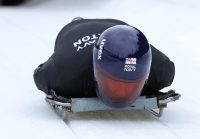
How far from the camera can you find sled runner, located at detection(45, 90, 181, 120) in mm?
3926

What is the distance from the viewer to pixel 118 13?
947cm

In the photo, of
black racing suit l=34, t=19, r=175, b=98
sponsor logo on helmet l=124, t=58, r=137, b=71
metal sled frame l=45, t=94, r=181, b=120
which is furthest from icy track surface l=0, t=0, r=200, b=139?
sponsor logo on helmet l=124, t=58, r=137, b=71

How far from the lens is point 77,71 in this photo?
4027 millimetres

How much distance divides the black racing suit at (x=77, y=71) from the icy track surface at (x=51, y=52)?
0.70ft

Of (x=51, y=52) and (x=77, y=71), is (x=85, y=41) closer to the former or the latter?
(x=77, y=71)

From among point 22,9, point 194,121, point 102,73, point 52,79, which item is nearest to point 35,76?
point 52,79

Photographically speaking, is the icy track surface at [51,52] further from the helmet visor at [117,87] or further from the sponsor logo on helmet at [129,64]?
the sponsor logo on helmet at [129,64]

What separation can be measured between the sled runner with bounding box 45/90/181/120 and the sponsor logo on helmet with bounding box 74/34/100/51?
45cm

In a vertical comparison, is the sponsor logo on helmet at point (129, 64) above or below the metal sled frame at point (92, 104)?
above

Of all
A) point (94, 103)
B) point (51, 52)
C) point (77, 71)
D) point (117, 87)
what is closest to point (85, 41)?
point (77, 71)

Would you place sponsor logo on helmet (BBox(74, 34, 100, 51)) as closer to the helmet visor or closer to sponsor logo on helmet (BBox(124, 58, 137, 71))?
the helmet visor

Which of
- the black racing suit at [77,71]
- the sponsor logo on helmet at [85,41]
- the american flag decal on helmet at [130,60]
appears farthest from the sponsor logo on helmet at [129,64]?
the sponsor logo on helmet at [85,41]

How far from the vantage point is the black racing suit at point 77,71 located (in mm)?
4027

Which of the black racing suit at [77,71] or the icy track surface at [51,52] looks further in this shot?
the black racing suit at [77,71]
